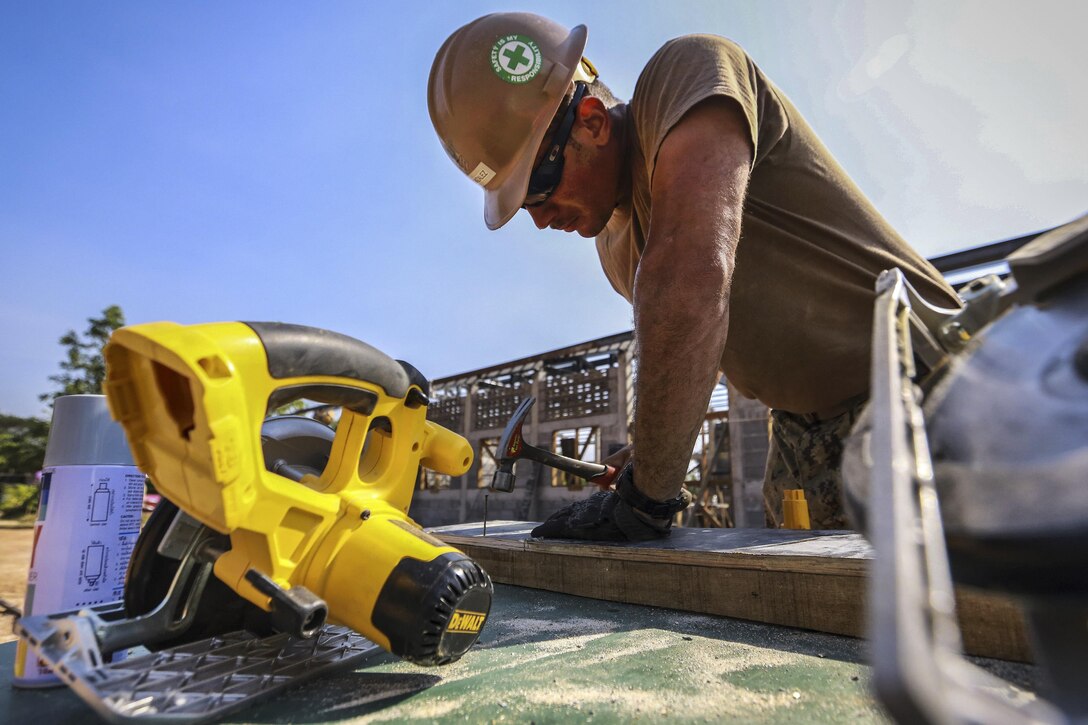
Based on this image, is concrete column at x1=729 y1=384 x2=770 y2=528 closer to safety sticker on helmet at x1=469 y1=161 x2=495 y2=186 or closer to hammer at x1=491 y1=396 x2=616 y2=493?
hammer at x1=491 y1=396 x2=616 y2=493

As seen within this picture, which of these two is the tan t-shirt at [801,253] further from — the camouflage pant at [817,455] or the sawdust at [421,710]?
the sawdust at [421,710]

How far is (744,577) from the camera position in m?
1.24

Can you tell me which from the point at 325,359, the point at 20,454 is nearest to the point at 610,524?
the point at 325,359

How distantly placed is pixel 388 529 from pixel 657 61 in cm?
150

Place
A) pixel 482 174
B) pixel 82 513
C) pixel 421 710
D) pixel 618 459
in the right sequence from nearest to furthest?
pixel 421 710 < pixel 82 513 < pixel 482 174 < pixel 618 459

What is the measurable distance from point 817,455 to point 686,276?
1.41m

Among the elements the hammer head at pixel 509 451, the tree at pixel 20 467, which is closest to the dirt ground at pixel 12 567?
the hammer head at pixel 509 451

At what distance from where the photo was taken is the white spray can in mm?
887

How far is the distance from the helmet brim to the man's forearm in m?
0.81

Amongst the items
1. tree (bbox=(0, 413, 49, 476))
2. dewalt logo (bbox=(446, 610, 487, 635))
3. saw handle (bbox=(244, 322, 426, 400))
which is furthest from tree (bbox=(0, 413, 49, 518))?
dewalt logo (bbox=(446, 610, 487, 635))

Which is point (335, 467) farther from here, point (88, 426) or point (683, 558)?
point (683, 558)

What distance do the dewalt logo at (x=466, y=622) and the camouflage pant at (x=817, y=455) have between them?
1725 millimetres

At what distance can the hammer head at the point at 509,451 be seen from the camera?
221cm

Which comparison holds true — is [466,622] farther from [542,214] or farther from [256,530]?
[542,214]
